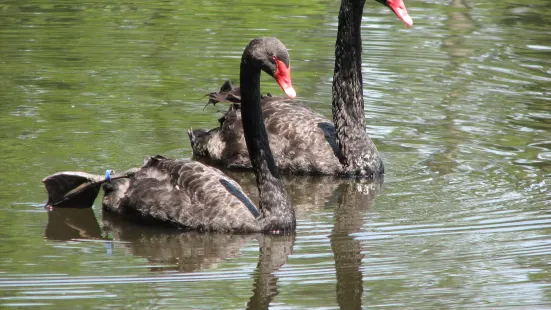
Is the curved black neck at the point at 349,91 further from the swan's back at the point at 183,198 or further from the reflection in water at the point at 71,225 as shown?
the reflection in water at the point at 71,225

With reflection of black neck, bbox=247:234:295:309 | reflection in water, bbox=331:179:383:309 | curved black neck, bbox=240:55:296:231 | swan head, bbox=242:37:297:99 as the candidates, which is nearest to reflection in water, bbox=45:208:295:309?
reflection of black neck, bbox=247:234:295:309

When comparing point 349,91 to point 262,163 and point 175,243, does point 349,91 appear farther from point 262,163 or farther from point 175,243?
point 175,243

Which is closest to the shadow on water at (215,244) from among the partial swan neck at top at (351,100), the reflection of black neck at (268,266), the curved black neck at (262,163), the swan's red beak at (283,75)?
the reflection of black neck at (268,266)

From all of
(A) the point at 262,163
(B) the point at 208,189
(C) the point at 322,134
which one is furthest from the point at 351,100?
(B) the point at 208,189

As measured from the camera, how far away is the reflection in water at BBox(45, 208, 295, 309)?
7.29 metres

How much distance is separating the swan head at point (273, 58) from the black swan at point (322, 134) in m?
2.39

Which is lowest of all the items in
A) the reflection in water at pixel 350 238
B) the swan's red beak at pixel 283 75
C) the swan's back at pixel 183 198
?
the reflection in water at pixel 350 238

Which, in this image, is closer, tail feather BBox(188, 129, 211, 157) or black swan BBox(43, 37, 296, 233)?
black swan BBox(43, 37, 296, 233)

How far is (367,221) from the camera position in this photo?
8.41m

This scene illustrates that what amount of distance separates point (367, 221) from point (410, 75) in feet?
18.4

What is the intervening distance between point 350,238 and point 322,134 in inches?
99.4

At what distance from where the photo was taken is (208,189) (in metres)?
8.26

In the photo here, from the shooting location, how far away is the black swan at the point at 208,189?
805cm

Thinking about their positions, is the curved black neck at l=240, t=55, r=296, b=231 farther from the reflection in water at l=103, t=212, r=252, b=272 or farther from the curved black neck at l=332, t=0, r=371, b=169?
the curved black neck at l=332, t=0, r=371, b=169
